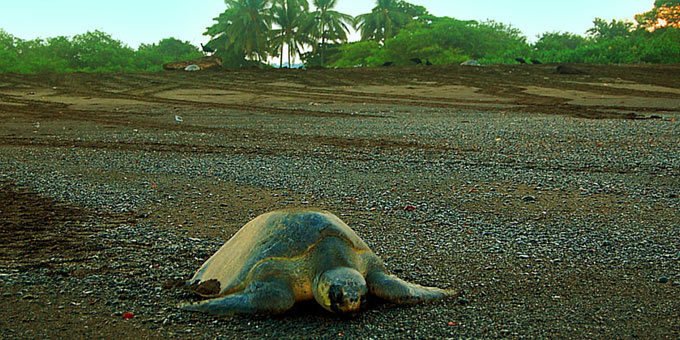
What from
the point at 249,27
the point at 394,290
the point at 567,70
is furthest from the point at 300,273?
the point at 249,27

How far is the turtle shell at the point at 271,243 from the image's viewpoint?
10.3ft

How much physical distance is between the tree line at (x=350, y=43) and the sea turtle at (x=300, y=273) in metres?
24.6

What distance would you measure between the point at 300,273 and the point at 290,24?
4460 cm

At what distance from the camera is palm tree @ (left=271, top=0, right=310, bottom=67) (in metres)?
46.0

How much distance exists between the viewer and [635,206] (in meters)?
5.39

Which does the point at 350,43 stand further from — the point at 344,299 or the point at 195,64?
the point at 344,299

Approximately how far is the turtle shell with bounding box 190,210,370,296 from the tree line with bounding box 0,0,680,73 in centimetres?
2463

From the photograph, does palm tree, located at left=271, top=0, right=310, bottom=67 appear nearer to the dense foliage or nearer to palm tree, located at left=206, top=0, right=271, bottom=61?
palm tree, located at left=206, top=0, right=271, bottom=61

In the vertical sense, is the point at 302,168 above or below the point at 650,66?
below

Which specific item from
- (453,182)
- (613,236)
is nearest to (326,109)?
(453,182)

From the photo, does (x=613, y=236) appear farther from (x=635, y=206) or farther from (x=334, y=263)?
(x=334, y=263)

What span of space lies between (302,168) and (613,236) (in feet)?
12.2

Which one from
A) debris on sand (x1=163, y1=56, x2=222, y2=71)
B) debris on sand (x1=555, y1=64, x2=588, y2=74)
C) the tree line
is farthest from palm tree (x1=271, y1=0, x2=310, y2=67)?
debris on sand (x1=555, y1=64, x2=588, y2=74)

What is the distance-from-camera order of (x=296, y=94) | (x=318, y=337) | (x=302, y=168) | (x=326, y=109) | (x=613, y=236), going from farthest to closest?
1. (x=296, y=94)
2. (x=326, y=109)
3. (x=302, y=168)
4. (x=613, y=236)
5. (x=318, y=337)
